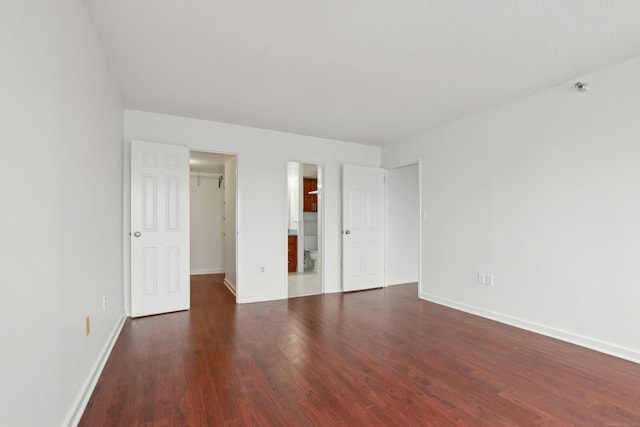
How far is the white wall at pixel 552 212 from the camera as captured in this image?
2.63 m

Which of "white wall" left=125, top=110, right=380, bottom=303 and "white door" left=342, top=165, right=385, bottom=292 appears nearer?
"white wall" left=125, top=110, right=380, bottom=303

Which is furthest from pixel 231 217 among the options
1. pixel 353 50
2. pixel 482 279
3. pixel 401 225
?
pixel 482 279

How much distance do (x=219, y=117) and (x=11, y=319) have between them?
11.1 feet

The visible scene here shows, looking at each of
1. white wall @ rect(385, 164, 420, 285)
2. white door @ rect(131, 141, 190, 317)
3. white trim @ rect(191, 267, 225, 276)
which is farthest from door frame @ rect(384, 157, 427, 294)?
white trim @ rect(191, 267, 225, 276)

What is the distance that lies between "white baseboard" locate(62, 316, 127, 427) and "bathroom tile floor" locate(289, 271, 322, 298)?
249cm

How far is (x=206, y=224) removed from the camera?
275 inches

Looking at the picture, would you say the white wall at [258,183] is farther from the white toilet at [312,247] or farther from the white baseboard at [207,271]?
the white baseboard at [207,271]

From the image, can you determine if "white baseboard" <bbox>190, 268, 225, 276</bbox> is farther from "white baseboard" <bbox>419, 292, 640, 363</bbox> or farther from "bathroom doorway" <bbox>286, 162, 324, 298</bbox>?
"white baseboard" <bbox>419, 292, 640, 363</bbox>

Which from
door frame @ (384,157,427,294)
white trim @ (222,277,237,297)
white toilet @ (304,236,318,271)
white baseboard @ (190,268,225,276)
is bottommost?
white baseboard @ (190,268,225,276)

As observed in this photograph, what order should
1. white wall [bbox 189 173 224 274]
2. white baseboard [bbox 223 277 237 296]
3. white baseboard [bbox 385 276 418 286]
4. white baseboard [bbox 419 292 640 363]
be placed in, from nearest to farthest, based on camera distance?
white baseboard [bbox 419 292 640 363] → white baseboard [bbox 223 277 237 296] → white baseboard [bbox 385 276 418 286] → white wall [bbox 189 173 224 274]

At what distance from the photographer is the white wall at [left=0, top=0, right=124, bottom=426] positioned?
1.08 m

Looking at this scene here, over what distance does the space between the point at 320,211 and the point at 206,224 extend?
3.26m

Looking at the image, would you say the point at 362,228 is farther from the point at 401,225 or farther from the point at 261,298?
the point at 261,298

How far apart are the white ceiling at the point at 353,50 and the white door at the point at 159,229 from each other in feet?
2.16
